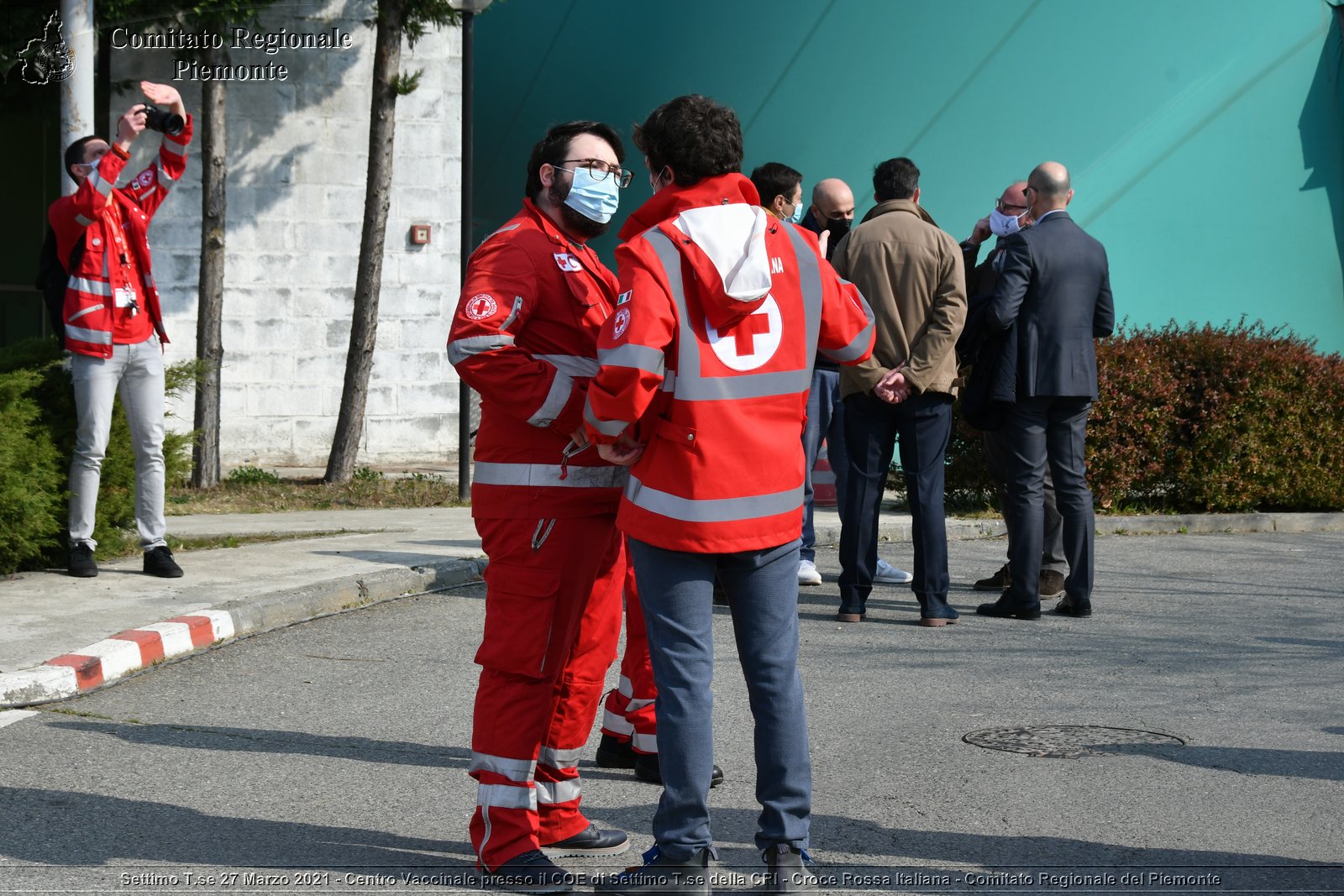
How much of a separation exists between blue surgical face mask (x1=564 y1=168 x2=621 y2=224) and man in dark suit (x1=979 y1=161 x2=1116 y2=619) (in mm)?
3637

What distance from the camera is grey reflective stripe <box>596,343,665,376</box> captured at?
3.45 m

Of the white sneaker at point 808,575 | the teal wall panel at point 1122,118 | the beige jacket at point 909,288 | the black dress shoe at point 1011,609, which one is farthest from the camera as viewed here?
the teal wall panel at point 1122,118

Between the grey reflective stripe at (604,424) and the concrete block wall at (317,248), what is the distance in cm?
1010

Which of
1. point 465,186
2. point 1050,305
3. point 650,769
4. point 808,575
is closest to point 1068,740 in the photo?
point 650,769

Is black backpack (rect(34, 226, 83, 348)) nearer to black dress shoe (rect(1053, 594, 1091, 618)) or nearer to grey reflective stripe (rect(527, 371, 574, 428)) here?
grey reflective stripe (rect(527, 371, 574, 428))

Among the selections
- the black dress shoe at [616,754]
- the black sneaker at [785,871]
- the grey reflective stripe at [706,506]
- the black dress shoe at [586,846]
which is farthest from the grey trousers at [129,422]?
the black sneaker at [785,871]

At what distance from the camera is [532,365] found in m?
3.79

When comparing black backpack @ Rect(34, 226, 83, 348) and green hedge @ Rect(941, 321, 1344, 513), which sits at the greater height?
black backpack @ Rect(34, 226, 83, 348)

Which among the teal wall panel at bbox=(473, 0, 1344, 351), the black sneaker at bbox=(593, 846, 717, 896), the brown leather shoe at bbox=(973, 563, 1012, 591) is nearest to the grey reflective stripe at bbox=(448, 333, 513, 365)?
the black sneaker at bbox=(593, 846, 717, 896)

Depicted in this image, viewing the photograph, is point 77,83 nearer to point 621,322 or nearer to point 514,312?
point 514,312

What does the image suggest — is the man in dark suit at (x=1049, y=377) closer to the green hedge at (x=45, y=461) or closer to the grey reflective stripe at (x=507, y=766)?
the grey reflective stripe at (x=507, y=766)

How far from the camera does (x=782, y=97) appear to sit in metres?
14.6

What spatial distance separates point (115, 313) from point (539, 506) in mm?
4326

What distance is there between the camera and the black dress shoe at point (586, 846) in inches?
159
